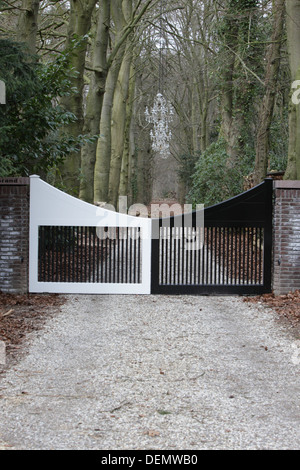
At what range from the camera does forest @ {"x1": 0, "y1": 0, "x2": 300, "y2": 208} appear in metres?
11.3

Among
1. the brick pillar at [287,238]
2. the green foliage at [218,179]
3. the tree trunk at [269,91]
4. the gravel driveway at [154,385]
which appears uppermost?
the tree trunk at [269,91]

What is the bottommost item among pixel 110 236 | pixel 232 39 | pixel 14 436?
pixel 14 436

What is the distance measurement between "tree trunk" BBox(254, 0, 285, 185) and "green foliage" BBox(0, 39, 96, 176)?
6.63 metres

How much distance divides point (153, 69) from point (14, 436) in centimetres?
2920

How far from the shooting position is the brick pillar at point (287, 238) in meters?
10.3

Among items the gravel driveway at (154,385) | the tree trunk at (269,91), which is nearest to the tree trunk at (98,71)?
the tree trunk at (269,91)

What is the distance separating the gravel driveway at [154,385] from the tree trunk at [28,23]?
6255mm

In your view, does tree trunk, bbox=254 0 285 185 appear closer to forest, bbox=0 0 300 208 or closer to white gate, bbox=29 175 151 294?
forest, bbox=0 0 300 208

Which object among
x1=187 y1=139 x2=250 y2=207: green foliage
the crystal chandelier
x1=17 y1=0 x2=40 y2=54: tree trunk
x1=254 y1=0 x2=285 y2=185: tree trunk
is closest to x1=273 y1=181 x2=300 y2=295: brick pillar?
x1=17 y1=0 x2=40 y2=54: tree trunk

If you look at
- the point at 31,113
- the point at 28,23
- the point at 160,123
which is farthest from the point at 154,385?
the point at 160,123

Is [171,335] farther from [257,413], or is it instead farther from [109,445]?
[109,445]

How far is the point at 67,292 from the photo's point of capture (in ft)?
34.9

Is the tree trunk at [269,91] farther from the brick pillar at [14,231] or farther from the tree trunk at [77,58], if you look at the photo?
the brick pillar at [14,231]

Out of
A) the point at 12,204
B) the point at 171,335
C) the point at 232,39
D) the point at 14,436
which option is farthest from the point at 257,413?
the point at 232,39
